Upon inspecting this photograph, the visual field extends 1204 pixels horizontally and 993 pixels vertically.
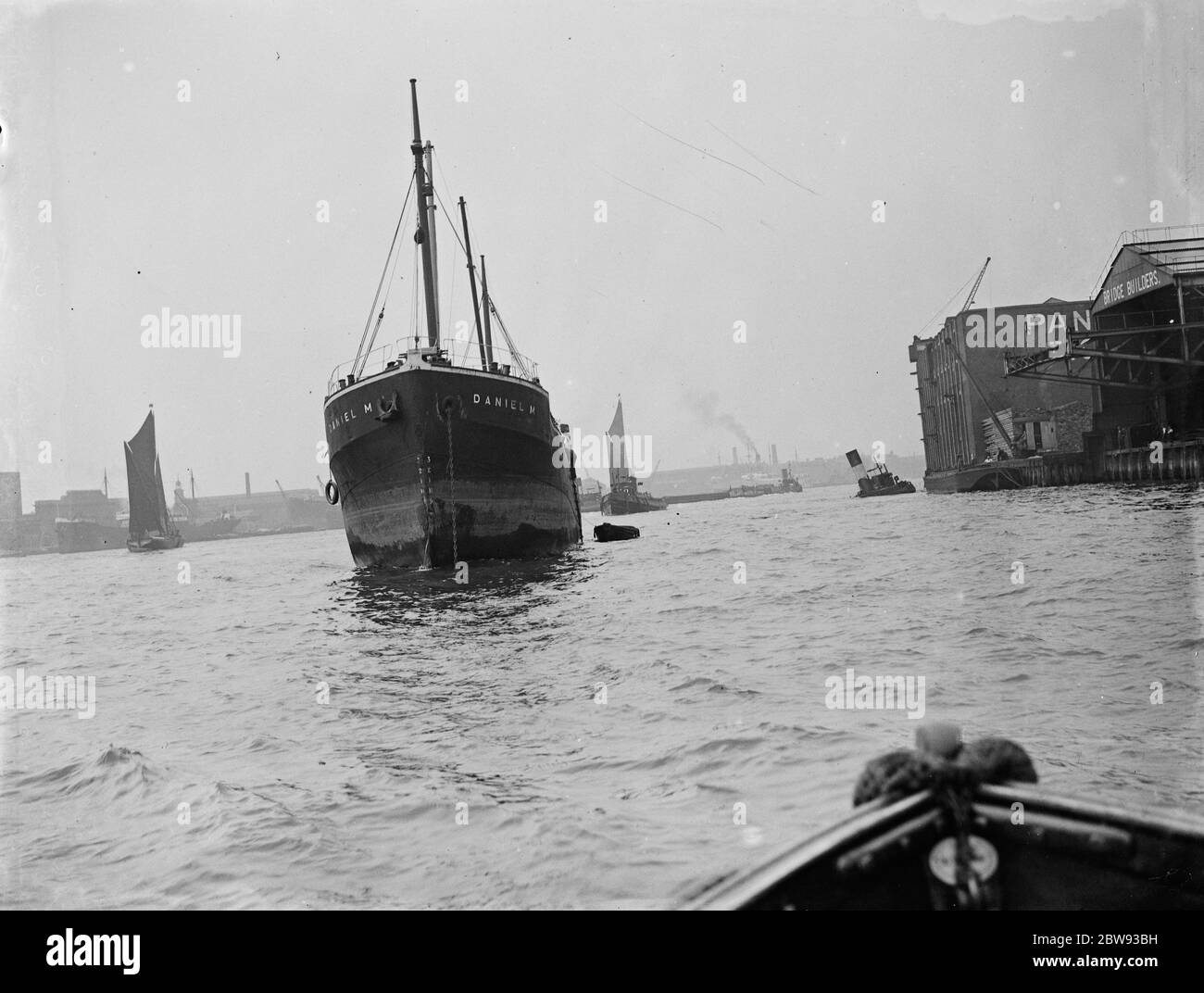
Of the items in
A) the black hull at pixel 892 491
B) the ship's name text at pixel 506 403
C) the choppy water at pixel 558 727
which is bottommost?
the choppy water at pixel 558 727

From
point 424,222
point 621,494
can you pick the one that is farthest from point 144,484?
point 424,222

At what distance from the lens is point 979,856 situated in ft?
8.36

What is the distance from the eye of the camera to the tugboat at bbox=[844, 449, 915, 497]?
71625mm

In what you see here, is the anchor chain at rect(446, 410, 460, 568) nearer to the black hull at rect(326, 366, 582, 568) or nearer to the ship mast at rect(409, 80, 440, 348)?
the black hull at rect(326, 366, 582, 568)

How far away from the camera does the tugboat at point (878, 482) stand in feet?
235

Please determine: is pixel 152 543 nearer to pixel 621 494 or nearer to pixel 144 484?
pixel 144 484

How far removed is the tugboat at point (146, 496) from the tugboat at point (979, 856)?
255 ft

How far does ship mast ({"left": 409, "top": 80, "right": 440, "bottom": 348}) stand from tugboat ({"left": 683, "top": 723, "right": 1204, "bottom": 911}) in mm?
24905

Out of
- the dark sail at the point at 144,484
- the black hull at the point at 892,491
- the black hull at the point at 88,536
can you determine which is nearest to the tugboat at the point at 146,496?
the dark sail at the point at 144,484

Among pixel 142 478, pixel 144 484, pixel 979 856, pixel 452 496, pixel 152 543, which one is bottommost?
pixel 979 856

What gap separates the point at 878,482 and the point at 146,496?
64.8 metres

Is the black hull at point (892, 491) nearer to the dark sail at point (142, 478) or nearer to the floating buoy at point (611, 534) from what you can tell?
the floating buoy at point (611, 534)

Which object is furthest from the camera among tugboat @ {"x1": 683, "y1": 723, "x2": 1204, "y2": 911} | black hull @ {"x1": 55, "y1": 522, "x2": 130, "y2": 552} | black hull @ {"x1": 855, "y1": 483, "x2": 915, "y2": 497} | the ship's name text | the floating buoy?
black hull @ {"x1": 55, "y1": 522, "x2": 130, "y2": 552}

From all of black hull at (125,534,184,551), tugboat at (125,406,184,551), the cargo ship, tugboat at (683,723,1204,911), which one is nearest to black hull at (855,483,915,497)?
the cargo ship
